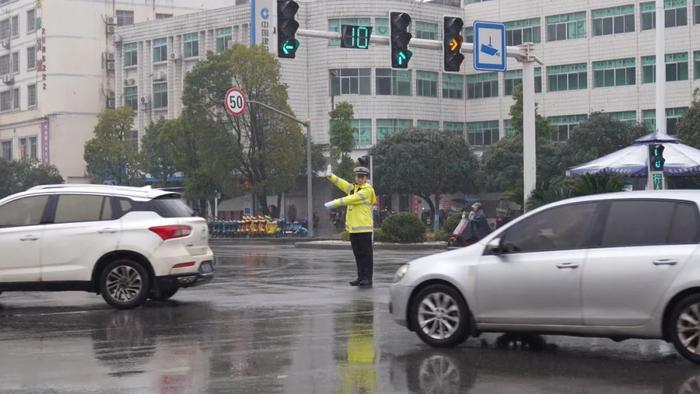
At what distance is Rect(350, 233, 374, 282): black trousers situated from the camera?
16.8 metres

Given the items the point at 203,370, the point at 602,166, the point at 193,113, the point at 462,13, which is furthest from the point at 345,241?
the point at 462,13

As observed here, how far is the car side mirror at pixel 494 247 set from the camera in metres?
10.0

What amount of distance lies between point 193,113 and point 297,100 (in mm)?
16892

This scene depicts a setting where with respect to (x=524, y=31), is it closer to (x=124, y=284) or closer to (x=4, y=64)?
(x=4, y=64)

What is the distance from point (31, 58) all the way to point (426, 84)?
34.7 meters

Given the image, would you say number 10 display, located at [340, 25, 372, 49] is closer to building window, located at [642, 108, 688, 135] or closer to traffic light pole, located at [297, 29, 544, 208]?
traffic light pole, located at [297, 29, 544, 208]

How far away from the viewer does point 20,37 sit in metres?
88.6

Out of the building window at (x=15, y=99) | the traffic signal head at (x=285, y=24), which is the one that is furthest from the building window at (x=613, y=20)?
the building window at (x=15, y=99)

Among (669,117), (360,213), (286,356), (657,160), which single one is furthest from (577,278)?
(669,117)

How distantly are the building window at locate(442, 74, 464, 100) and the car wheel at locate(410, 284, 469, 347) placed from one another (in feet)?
204

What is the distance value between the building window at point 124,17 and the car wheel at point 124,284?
2992 inches

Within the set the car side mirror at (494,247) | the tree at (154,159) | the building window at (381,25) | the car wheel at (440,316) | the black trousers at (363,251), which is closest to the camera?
the car side mirror at (494,247)

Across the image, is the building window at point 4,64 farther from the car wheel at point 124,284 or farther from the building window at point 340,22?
the car wheel at point 124,284

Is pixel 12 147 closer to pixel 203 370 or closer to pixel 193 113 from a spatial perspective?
pixel 193 113
